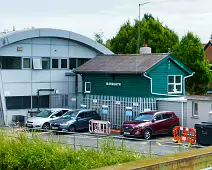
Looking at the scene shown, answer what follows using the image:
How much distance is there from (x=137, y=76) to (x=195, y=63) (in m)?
18.4

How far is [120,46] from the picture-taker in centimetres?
6397

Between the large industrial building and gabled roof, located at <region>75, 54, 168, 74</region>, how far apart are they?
1.67 meters

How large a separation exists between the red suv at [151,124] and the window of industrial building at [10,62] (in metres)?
10.9

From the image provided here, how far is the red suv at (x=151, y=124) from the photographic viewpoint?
83.6ft

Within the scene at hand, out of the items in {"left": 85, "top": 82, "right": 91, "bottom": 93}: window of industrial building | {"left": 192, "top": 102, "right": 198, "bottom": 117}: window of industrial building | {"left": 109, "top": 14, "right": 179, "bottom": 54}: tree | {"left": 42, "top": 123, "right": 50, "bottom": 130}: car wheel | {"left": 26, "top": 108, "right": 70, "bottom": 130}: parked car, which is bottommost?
{"left": 42, "top": 123, "right": 50, "bottom": 130}: car wheel

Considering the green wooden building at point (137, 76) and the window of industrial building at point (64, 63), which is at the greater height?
the window of industrial building at point (64, 63)

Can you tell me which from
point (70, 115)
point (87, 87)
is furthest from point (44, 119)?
point (87, 87)

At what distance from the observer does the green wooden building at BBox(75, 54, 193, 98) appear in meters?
30.7

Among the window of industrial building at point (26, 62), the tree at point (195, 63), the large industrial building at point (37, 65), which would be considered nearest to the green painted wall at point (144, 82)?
the large industrial building at point (37, 65)

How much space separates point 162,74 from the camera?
31328 millimetres

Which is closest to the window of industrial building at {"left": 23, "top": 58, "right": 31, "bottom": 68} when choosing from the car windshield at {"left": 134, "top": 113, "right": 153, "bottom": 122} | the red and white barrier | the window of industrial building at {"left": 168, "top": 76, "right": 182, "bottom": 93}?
the red and white barrier

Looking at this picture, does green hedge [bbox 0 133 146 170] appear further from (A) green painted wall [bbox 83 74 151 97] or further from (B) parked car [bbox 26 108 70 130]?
(A) green painted wall [bbox 83 74 151 97]

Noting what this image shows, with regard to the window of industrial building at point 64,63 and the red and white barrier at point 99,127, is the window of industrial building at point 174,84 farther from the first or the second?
the window of industrial building at point 64,63

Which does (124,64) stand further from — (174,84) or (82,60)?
(82,60)
